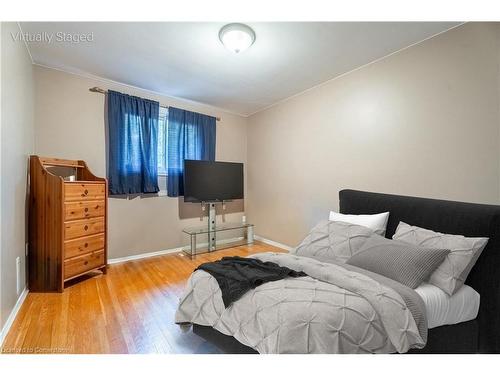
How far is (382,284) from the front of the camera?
4.86 feet

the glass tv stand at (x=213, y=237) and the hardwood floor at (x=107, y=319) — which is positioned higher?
the glass tv stand at (x=213, y=237)

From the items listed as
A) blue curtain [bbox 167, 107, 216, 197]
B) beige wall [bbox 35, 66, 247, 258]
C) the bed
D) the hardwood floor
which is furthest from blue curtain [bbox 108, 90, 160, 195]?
the bed

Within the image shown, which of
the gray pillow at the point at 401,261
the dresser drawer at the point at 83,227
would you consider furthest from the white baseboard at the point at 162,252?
the gray pillow at the point at 401,261

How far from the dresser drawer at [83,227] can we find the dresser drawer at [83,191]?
0.25 metres

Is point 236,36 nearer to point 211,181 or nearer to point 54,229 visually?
point 211,181

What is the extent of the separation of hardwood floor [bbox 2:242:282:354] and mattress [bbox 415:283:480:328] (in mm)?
1375

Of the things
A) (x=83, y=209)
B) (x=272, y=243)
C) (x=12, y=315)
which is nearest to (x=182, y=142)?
(x=83, y=209)

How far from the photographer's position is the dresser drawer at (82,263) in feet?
8.30

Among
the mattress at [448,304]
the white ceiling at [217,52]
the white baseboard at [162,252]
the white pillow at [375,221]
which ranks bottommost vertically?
the white baseboard at [162,252]

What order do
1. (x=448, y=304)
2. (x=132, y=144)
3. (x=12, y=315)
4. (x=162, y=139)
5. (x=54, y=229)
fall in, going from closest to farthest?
(x=448, y=304)
(x=12, y=315)
(x=54, y=229)
(x=132, y=144)
(x=162, y=139)

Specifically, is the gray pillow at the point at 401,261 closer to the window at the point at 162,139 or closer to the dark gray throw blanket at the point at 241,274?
the dark gray throw blanket at the point at 241,274

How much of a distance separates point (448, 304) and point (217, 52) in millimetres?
2851

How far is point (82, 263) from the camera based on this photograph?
269 centimetres

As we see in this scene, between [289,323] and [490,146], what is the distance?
2177 millimetres
